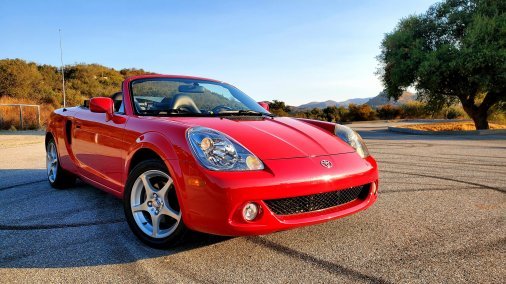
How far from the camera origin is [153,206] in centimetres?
293

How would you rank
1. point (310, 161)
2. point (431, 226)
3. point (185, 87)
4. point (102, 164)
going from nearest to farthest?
point (310, 161) < point (431, 226) < point (102, 164) < point (185, 87)

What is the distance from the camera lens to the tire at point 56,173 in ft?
15.8

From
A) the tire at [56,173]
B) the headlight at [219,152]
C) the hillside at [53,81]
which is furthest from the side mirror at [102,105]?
the hillside at [53,81]

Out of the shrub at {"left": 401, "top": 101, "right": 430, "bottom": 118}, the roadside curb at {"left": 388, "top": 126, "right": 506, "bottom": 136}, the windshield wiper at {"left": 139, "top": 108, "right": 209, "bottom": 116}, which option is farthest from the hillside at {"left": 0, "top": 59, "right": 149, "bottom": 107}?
the windshield wiper at {"left": 139, "top": 108, "right": 209, "bottom": 116}

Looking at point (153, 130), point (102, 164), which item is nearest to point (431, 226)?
point (153, 130)

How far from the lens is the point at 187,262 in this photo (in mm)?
2535

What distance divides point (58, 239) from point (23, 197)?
187cm

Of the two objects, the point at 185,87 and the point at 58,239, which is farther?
the point at 185,87

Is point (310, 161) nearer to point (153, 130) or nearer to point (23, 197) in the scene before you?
point (153, 130)

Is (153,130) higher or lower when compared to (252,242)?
higher

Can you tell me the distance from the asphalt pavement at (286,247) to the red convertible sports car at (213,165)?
9.3 inches

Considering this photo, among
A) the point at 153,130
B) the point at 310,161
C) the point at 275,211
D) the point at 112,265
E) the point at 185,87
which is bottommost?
the point at 112,265

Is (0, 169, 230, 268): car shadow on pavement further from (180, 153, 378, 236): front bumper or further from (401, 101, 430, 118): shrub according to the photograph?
(401, 101, 430, 118): shrub

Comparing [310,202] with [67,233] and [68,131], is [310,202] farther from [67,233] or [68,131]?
[68,131]
